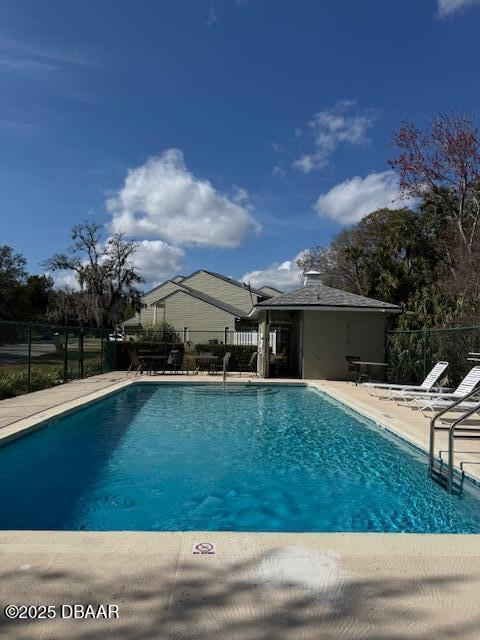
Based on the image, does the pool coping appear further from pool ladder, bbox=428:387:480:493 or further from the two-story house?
the two-story house

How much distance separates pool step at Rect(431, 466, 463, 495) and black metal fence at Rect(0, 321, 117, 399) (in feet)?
29.5

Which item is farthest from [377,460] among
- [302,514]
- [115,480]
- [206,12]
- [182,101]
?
[182,101]

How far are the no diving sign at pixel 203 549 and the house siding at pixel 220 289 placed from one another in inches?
1502

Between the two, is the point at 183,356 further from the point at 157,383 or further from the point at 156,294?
the point at 156,294

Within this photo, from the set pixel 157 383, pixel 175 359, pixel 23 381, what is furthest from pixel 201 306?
pixel 23 381

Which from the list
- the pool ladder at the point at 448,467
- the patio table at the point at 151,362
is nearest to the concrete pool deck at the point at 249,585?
the pool ladder at the point at 448,467

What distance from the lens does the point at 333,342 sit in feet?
55.7

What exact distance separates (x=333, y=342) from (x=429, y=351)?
3.38m

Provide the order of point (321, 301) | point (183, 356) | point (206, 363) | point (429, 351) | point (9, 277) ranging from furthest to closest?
point (9, 277) < point (183, 356) < point (206, 363) < point (321, 301) < point (429, 351)

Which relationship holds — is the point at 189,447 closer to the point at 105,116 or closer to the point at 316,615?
the point at 316,615

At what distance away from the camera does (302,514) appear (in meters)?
5.04

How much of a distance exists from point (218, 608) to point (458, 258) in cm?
2200

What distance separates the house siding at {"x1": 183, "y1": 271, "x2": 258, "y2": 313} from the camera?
4169 cm

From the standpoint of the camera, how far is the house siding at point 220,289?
4169 cm
